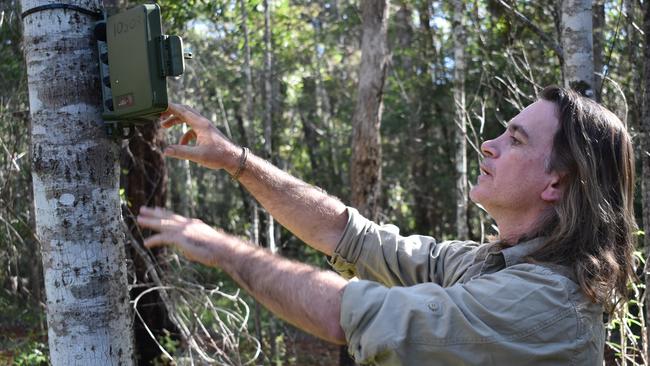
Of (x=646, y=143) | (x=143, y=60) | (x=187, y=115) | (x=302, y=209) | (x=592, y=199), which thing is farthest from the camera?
(x=646, y=143)

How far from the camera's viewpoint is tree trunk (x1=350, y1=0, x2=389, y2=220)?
773 centimetres

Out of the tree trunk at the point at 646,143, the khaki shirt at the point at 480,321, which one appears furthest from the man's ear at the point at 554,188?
the tree trunk at the point at 646,143

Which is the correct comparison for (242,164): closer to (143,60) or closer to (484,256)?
(143,60)

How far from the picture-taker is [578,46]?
415 cm

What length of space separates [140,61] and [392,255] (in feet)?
3.75

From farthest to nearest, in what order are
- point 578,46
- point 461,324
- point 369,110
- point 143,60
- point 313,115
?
point 313,115 → point 369,110 → point 578,46 → point 143,60 → point 461,324

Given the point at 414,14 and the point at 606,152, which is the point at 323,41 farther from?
the point at 606,152

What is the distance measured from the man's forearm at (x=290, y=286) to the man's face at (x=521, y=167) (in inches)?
26.9

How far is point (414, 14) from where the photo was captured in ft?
54.4

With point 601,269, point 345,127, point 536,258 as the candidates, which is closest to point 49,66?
point 536,258

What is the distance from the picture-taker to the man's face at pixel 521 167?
2.11 m

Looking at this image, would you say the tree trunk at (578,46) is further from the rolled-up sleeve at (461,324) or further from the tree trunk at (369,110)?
the tree trunk at (369,110)

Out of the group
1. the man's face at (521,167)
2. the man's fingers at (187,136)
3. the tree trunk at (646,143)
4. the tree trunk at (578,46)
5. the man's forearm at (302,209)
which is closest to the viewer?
the man's face at (521,167)

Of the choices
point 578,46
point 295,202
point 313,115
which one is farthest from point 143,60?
point 313,115
